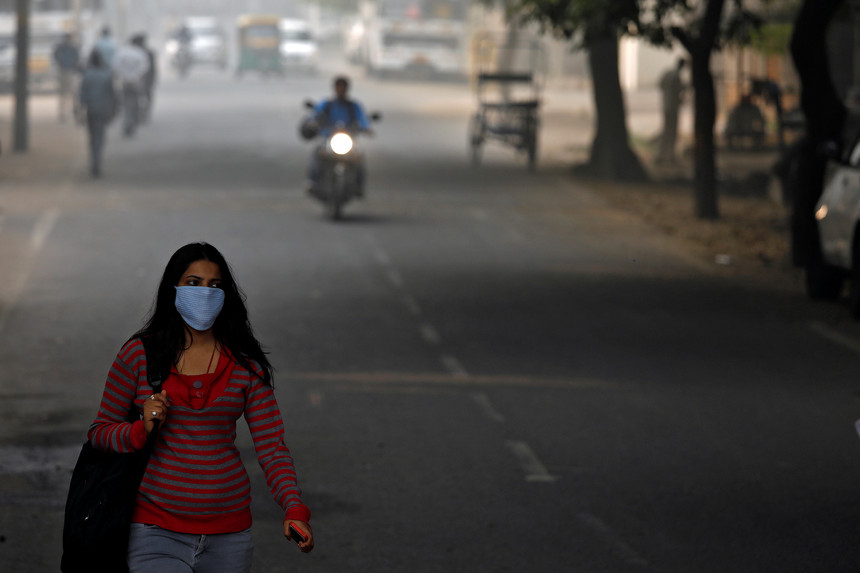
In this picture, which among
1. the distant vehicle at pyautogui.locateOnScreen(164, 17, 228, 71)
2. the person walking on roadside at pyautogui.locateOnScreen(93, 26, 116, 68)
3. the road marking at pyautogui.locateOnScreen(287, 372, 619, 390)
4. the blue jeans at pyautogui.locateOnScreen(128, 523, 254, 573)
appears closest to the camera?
the blue jeans at pyautogui.locateOnScreen(128, 523, 254, 573)

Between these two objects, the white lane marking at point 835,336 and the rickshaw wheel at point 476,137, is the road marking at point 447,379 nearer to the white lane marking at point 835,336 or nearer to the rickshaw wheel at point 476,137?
the white lane marking at point 835,336

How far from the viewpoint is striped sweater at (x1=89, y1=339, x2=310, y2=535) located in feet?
14.5

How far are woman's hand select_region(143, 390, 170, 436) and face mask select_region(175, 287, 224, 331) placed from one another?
29 cm

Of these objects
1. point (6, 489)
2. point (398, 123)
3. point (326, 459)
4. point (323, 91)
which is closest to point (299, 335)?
point (326, 459)

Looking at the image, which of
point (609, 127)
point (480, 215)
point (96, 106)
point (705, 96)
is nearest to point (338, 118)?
point (480, 215)

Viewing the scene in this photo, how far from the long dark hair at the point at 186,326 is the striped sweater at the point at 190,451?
0.06m

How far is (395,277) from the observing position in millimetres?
15953

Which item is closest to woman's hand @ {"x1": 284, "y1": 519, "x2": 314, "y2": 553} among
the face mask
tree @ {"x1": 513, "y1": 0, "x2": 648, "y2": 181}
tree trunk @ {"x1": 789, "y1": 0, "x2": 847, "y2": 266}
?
the face mask

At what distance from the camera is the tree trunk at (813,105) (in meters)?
16.6

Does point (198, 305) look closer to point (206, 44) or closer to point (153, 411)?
point (153, 411)

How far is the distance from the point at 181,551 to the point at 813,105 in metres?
13.4

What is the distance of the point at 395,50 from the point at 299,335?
45.5 m

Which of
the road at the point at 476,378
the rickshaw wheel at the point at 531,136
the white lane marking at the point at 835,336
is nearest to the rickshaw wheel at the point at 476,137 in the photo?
the rickshaw wheel at the point at 531,136

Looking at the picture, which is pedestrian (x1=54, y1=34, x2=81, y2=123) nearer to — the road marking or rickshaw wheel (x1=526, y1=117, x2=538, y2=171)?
rickshaw wheel (x1=526, y1=117, x2=538, y2=171)
